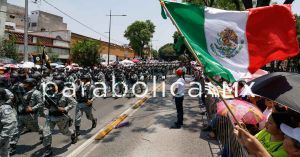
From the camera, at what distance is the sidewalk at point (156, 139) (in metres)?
7.82

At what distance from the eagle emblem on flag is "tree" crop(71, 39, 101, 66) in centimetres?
4051

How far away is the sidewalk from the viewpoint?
7824mm

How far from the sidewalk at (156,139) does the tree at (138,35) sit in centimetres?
7287

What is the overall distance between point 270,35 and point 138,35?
82012mm

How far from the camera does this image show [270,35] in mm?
4434

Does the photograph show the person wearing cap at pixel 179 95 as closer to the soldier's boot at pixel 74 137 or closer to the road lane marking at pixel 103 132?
the road lane marking at pixel 103 132

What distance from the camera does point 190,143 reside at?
8711mm

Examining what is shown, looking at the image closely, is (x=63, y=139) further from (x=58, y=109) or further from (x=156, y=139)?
(x=156, y=139)

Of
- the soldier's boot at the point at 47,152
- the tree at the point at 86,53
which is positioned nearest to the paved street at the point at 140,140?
the soldier's boot at the point at 47,152

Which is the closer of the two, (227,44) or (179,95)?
(227,44)

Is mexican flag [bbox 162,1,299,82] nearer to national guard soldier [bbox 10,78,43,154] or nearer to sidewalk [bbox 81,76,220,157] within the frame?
sidewalk [bbox 81,76,220,157]

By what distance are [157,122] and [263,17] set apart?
7432 mm

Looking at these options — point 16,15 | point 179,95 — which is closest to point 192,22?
point 179,95

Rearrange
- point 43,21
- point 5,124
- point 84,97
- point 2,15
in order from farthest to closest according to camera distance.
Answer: point 43,21 → point 2,15 → point 84,97 → point 5,124
